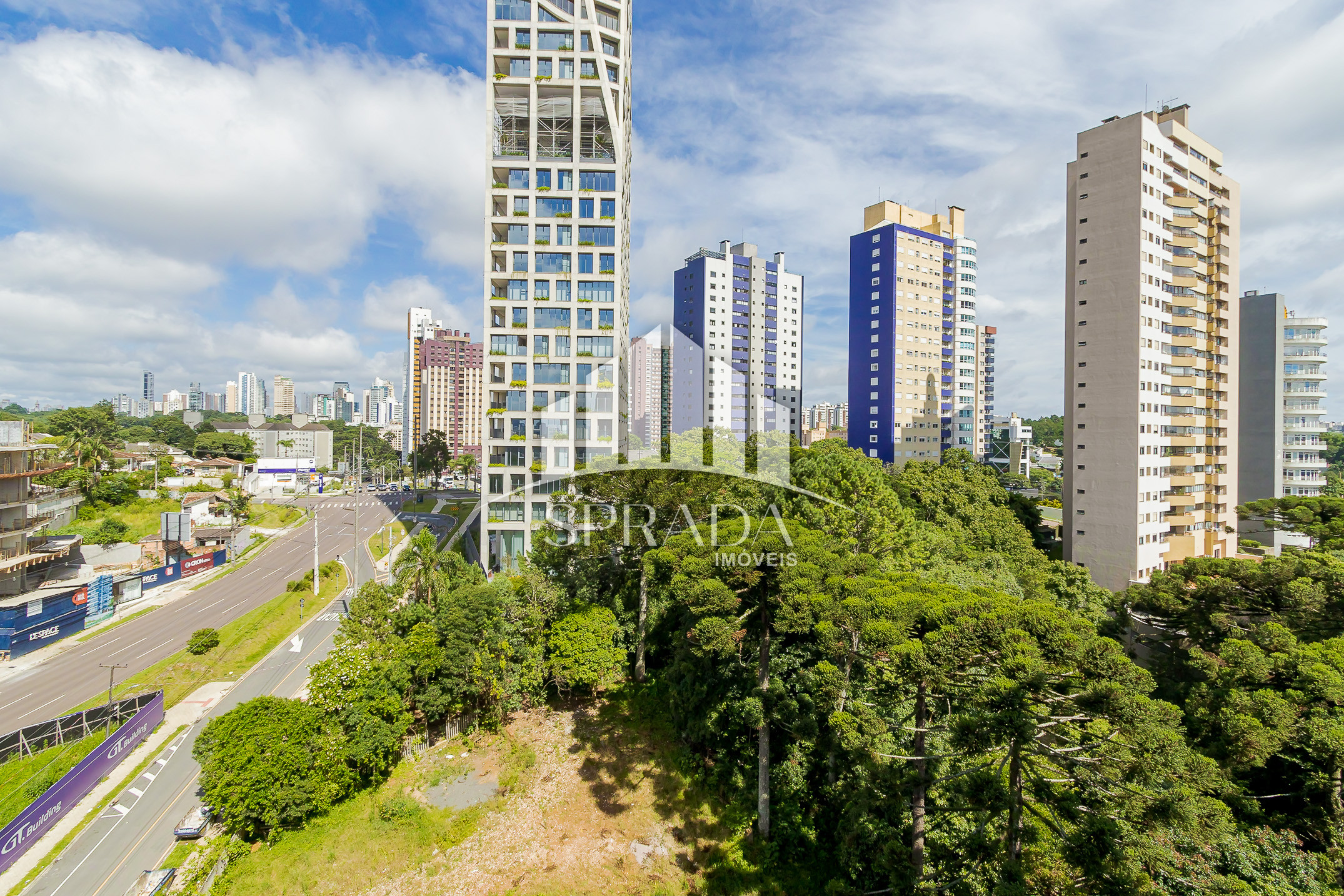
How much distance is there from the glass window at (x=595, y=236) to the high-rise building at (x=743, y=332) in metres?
40.2

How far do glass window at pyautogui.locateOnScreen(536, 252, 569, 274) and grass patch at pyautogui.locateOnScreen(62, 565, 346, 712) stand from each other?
26.8m

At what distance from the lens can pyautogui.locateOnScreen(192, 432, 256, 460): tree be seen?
92875 millimetres

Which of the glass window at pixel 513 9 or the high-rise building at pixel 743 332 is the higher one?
the glass window at pixel 513 9

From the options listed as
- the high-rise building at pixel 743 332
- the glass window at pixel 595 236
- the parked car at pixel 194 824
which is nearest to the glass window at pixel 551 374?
the glass window at pixel 595 236

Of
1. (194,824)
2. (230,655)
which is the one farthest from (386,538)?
(194,824)

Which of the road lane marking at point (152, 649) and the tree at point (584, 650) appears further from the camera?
the road lane marking at point (152, 649)

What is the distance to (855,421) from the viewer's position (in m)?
67.0

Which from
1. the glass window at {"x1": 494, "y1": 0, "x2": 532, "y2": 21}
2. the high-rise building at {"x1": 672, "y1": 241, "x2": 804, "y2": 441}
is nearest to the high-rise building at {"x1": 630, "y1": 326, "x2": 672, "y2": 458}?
the high-rise building at {"x1": 672, "y1": 241, "x2": 804, "y2": 441}

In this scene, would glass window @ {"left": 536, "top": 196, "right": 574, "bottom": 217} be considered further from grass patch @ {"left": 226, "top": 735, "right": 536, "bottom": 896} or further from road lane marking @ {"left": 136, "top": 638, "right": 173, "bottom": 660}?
road lane marking @ {"left": 136, "top": 638, "right": 173, "bottom": 660}

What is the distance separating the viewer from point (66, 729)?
20312 millimetres

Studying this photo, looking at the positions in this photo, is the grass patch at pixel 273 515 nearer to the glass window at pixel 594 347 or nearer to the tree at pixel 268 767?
the glass window at pixel 594 347

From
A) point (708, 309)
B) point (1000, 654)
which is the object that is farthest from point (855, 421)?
point (1000, 654)

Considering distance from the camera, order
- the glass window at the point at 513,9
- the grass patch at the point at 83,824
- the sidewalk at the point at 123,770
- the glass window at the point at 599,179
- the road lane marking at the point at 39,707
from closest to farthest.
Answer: the grass patch at the point at 83,824
the sidewalk at the point at 123,770
the road lane marking at the point at 39,707
the glass window at the point at 513,9
the glass window at the point at 599,179

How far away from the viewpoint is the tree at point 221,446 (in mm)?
92875
